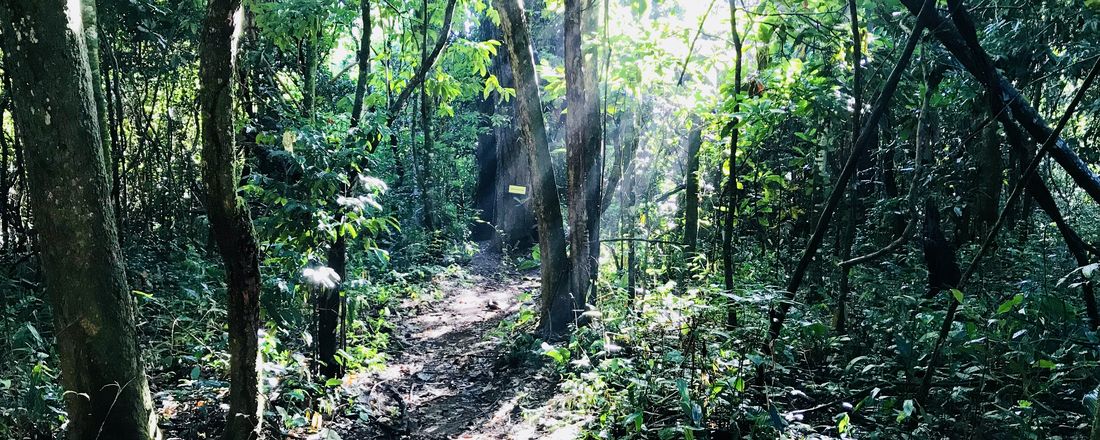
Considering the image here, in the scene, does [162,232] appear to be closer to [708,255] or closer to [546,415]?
[546,415]

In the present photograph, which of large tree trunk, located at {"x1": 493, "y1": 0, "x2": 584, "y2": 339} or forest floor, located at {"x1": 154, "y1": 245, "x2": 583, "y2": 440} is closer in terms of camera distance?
forest floor, located at {"x1": 154, "y1": 245, "x2": 583, "y2": 440}

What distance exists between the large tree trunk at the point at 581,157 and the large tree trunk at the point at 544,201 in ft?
0.49

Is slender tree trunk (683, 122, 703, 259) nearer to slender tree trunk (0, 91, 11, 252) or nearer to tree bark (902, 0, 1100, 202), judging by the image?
tree bark (902, 0, 1100, 202)

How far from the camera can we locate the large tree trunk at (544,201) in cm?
664

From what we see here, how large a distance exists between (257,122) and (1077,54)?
6948 millimetres

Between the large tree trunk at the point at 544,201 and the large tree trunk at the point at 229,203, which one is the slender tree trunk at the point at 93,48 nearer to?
the large tree trunk at the point at 229,203

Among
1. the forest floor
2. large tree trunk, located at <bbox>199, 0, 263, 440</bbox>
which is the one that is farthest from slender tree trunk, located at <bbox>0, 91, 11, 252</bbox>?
large tree trunk, located at <bbox>199, 0, 263, 440</bbox>

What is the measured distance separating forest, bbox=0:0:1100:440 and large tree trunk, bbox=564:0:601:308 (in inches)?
1.1

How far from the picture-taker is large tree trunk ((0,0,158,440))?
283cm

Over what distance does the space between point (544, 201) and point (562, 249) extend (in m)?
0.57

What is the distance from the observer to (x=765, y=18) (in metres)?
4.96

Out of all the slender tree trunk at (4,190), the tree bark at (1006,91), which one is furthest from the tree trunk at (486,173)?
the tree bark at (1006,91)

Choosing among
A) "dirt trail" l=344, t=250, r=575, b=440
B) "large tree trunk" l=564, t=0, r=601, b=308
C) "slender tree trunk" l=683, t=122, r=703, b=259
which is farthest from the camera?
"slender tree trunk" l=683, t=122, r=703, b=259

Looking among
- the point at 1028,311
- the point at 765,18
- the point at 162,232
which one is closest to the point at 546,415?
the point at 1028,311
